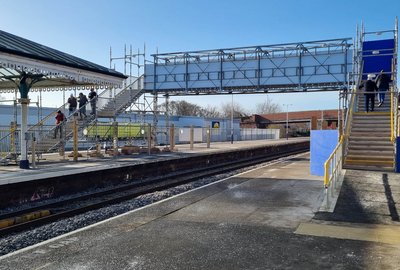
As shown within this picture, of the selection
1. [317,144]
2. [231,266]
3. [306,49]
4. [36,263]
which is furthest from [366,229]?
[306,49]

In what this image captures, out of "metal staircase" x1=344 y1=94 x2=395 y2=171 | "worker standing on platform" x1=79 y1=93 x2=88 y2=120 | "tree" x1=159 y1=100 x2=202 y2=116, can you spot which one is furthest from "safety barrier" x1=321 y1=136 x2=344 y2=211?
"tree" x1=159 y1=100 x2=202 y2=116

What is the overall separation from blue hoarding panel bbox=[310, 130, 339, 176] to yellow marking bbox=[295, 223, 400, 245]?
295 inches

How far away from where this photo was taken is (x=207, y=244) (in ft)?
21.8

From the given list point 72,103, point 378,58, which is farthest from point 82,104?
point 378,58

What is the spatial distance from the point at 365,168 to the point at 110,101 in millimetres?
17919

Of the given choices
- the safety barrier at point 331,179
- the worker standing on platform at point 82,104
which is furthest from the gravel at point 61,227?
the worker standing on platform at point 82,104

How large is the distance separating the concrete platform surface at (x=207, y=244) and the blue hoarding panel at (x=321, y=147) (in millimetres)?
5640

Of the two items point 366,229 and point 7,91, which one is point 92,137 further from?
point 366,229

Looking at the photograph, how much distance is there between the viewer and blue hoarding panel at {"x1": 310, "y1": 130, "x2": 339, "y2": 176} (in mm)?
14945

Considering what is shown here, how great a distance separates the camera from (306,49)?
3247 centimetres

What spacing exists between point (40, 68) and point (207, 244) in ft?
35.5

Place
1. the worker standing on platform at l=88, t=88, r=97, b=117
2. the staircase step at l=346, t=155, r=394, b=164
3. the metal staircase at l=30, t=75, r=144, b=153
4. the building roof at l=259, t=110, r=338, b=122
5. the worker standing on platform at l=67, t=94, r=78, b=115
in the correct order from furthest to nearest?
the building roof at l=259, t=110, r=338, b=122 → the worker standing on platform at l=88, t=88, r=97, b=117 → the worker standing on platform at l=67, t=94, r=78, b=115 → the metal staircase at l=30, t=75, r=144, b=153 → the staircase step at l=346, t=155, r=394, b=164

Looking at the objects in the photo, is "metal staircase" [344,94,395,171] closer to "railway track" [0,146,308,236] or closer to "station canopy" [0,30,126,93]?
"railway track" [0,146,308,236]

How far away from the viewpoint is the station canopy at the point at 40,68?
44.0 ft
